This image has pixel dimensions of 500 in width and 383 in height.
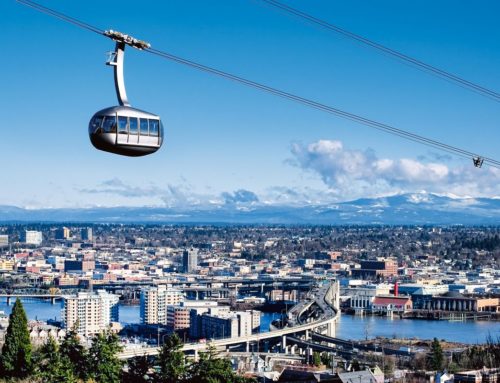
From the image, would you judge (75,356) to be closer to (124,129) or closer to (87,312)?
(124,129)

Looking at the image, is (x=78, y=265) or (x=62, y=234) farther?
(x=62, y=234)

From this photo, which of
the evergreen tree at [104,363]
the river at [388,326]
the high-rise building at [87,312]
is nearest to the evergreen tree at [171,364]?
the evergreen tree at [104,363]

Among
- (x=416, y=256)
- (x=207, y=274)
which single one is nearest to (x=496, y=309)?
(x=207, y=274)

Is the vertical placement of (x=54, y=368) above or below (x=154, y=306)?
above

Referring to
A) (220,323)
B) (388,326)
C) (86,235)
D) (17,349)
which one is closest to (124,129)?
(17,349)

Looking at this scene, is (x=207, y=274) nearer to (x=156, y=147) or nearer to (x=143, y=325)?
(x=143, y=325)

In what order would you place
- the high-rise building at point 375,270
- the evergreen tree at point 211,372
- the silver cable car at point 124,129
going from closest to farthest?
the silver cable car at point 124,129 → the evergreen tree at point 211,372 → the high-rise building at point 375,270

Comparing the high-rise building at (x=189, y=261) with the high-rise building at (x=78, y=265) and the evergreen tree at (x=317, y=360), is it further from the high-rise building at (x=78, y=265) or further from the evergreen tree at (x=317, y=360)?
the evergreen tree at (x=317, y=360)
